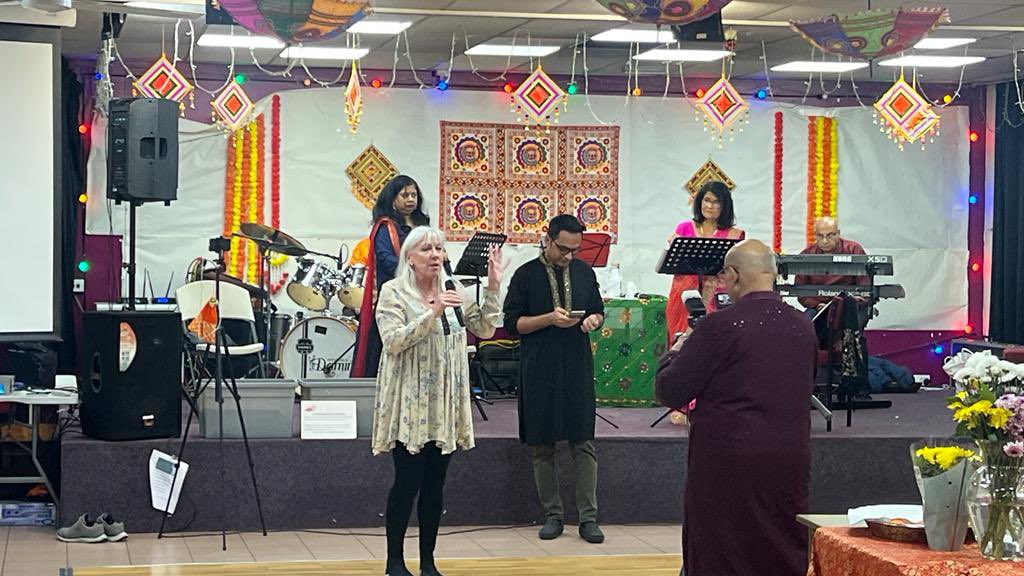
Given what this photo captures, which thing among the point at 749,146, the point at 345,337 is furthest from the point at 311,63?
the point at 749,146

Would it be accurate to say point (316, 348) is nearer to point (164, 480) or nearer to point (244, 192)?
point (244, 192)

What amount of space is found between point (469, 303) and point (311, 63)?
19.9 feet

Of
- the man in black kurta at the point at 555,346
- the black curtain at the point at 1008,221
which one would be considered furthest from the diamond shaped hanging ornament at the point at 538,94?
the black curtain at the point at 1008,221

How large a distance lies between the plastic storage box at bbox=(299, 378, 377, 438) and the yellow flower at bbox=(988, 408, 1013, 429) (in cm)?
453

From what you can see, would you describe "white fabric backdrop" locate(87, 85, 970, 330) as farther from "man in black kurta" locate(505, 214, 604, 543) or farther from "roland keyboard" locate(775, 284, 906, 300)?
"man in black kurta" locate(505, 214, 604, 543)

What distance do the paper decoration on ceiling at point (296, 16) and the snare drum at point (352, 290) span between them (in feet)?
11.7

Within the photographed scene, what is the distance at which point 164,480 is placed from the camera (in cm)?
688

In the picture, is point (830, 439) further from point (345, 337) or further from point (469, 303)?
point (345, 337)

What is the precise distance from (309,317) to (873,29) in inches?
191

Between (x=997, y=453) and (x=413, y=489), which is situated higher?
(x=997, y=453)

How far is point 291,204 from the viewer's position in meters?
11.6

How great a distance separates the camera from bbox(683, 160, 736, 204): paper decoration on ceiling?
40.1ft

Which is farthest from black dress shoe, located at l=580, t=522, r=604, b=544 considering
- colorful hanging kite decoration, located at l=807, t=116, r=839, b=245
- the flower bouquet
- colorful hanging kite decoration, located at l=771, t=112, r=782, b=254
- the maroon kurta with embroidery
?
colorful hanging kite decoration, located at l=807, t=116, r=839, b=245

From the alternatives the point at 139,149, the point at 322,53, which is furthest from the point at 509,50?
the point at 139,149
